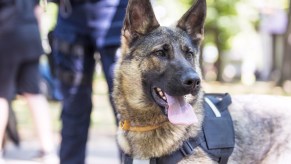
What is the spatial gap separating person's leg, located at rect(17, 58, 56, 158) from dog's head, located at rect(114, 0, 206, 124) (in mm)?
2274

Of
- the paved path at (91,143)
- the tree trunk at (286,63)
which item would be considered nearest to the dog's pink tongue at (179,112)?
the paved path at (91,143)

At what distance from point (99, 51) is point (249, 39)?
19.4 meters

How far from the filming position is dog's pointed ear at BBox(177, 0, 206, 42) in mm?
4227

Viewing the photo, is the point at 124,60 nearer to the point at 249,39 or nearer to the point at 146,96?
the point at 146,96

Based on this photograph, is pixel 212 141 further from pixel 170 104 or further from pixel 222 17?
pixel 222 17

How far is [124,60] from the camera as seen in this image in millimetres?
4184

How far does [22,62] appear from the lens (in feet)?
20.4

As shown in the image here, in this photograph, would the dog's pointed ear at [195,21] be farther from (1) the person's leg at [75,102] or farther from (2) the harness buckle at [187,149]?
(1) the person's leg at [75,102]

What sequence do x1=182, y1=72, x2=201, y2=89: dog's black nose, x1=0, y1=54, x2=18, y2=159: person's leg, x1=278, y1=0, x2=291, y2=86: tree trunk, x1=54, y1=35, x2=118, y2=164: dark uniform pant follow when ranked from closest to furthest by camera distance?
1. x1=182, y1=72, x2=201, y2=89: dog's black nose
2. x1=54, y1=35, x2=118, y2=164: dark uniform pant
3. x1=0, y1=54, x2=18, y2=159: person's leg
4. x1=278, y1=0, x2=291, y2=86: tree trunk

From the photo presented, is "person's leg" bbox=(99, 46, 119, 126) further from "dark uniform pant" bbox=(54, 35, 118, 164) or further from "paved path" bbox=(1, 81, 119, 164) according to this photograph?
"paved path" bbox=(1, 81, 119, 164)

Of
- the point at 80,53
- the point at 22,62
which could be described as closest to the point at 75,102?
the point at 80,53

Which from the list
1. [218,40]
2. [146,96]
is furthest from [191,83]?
[218,40]

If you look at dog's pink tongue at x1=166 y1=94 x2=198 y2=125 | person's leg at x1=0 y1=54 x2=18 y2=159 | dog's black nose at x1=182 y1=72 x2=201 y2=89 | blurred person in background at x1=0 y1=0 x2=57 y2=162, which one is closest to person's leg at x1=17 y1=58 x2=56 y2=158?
blurred person in background at x1=0 y1=0 x2=57 y2=162

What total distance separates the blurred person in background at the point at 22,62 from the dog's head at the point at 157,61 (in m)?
1.79
